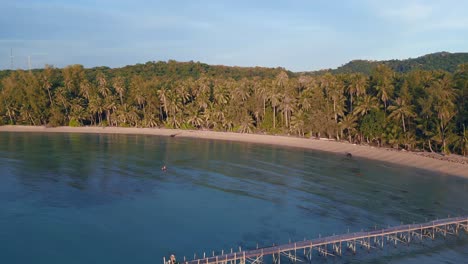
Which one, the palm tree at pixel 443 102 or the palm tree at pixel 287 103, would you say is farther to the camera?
the palm tree at pixel 287 103

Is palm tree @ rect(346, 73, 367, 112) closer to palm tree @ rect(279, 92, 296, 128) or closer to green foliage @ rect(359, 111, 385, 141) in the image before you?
green foliage @ rect(359, 111, 385, 141)

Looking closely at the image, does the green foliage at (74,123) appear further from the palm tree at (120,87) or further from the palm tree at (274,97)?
the palm tree at (274,97)

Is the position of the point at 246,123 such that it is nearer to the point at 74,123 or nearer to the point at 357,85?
the point at 357,85

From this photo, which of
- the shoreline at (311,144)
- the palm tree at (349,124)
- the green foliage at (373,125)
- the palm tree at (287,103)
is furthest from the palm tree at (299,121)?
the green foliage at (373,125)

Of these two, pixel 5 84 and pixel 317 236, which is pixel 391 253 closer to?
pixel 317 236

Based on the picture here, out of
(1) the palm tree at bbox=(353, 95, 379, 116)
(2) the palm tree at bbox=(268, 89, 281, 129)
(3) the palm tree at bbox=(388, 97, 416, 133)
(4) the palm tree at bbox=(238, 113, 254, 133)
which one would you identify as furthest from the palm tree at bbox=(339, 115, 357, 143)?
(4) the palm tree at bbox=(238, 113, 254, 133)

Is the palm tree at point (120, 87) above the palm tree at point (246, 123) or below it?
above

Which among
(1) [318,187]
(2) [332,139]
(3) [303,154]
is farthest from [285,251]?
(2) [332,139]
